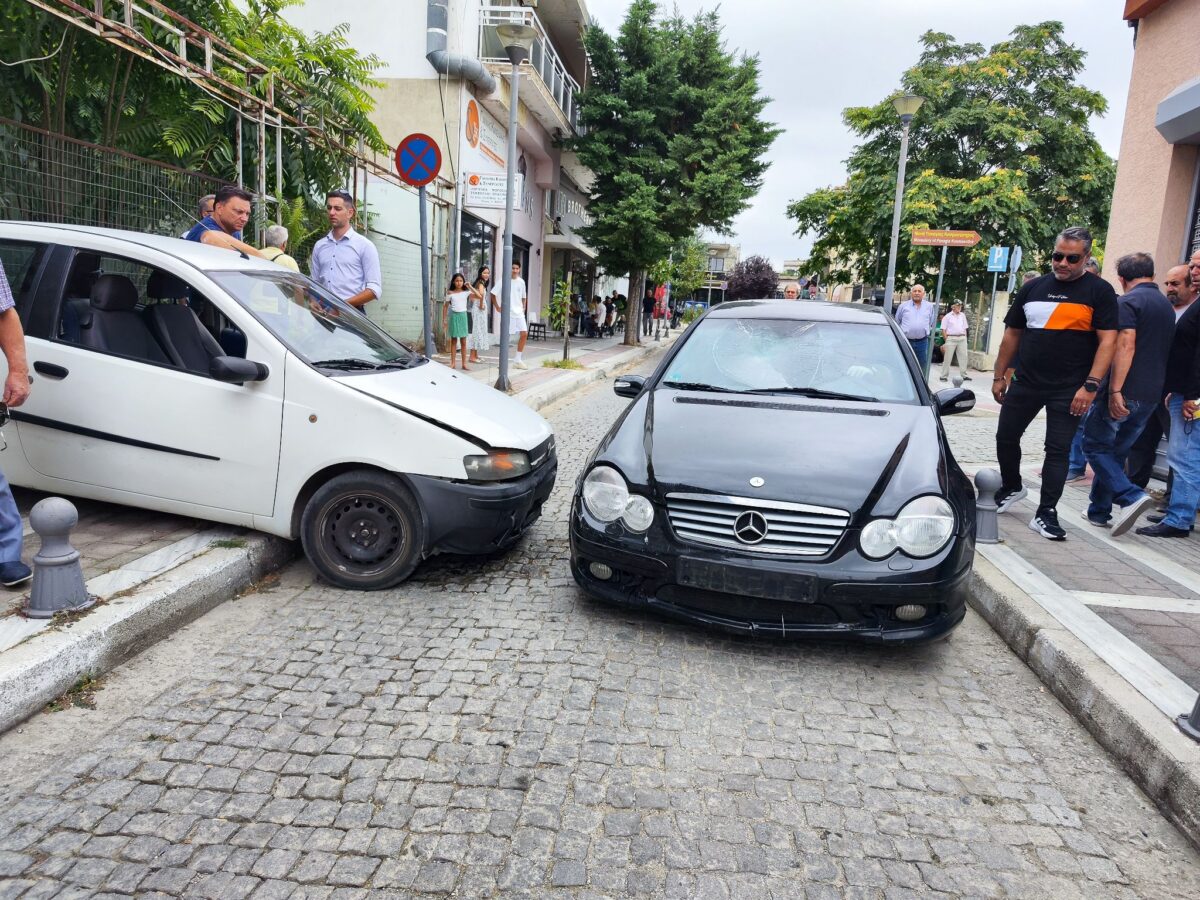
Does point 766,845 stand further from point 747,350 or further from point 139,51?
point 139,51

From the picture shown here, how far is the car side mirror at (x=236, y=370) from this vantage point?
12.8 feet

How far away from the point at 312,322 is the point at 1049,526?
15.7ft

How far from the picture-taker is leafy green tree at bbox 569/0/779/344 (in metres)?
23.0

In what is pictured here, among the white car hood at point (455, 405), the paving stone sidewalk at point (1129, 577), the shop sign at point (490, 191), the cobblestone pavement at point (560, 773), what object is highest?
the shop sign at point (490, 191)

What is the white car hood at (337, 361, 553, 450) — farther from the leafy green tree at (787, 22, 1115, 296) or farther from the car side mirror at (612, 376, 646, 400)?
the leafy green tree at (787, 22, 1115, 296)

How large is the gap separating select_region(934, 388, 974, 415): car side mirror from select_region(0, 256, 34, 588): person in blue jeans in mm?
4540

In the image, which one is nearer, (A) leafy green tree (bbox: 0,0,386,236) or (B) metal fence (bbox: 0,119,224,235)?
(B) metal fence (bbox: 0,119,224,235)

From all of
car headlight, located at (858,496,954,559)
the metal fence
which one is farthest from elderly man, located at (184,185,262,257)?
car headlight, located at (858,496,954,559)

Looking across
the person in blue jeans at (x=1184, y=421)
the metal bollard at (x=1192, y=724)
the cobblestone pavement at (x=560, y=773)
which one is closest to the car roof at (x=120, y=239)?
the cobblestone pavement at (x=560, y=773)

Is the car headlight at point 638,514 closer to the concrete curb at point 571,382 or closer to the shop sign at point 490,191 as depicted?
the concrete curb at point 571,382

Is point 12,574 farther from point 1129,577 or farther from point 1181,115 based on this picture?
point 1181,115

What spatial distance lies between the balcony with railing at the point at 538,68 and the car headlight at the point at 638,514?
39.1 ft

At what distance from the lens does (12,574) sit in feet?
11.3

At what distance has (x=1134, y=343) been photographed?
17.7ft
